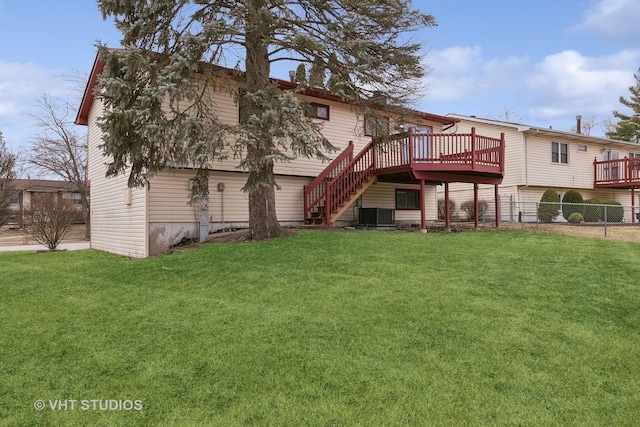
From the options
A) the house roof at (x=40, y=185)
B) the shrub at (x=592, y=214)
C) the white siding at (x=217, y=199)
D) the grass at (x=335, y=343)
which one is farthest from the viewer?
the house roof at (x=40, y=185)

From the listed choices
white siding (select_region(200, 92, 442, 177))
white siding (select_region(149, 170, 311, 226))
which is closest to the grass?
white siding (select_region(149, 170, 311, 226))

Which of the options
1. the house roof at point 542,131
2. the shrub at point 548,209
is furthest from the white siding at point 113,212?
the shrub at point 548,209

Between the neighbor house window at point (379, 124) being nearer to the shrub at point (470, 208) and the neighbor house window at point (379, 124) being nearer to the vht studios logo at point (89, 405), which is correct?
the vht studios logo at point (89, 405)

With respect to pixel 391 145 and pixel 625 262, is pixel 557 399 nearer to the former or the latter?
pixel 625 262

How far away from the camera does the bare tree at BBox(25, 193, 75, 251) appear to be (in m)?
13.7

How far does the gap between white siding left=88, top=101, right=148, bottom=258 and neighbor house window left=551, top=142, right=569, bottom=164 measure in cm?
2025

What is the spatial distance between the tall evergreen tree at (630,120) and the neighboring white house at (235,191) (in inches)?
1296

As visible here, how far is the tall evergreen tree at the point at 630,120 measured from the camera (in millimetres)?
38594

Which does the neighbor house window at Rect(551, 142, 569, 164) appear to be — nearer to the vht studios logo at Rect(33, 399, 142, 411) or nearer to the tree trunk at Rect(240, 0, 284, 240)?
the tree trunk at Rect(240, 0, 284, 240)

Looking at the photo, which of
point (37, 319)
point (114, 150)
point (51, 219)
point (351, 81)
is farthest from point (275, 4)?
point (51, 219)

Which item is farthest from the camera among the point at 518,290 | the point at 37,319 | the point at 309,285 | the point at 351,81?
the point at 351,81

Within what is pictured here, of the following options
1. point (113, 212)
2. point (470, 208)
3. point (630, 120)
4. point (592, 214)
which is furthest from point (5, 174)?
point (630, 120)

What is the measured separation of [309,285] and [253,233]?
4.49 meters

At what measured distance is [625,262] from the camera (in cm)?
771
